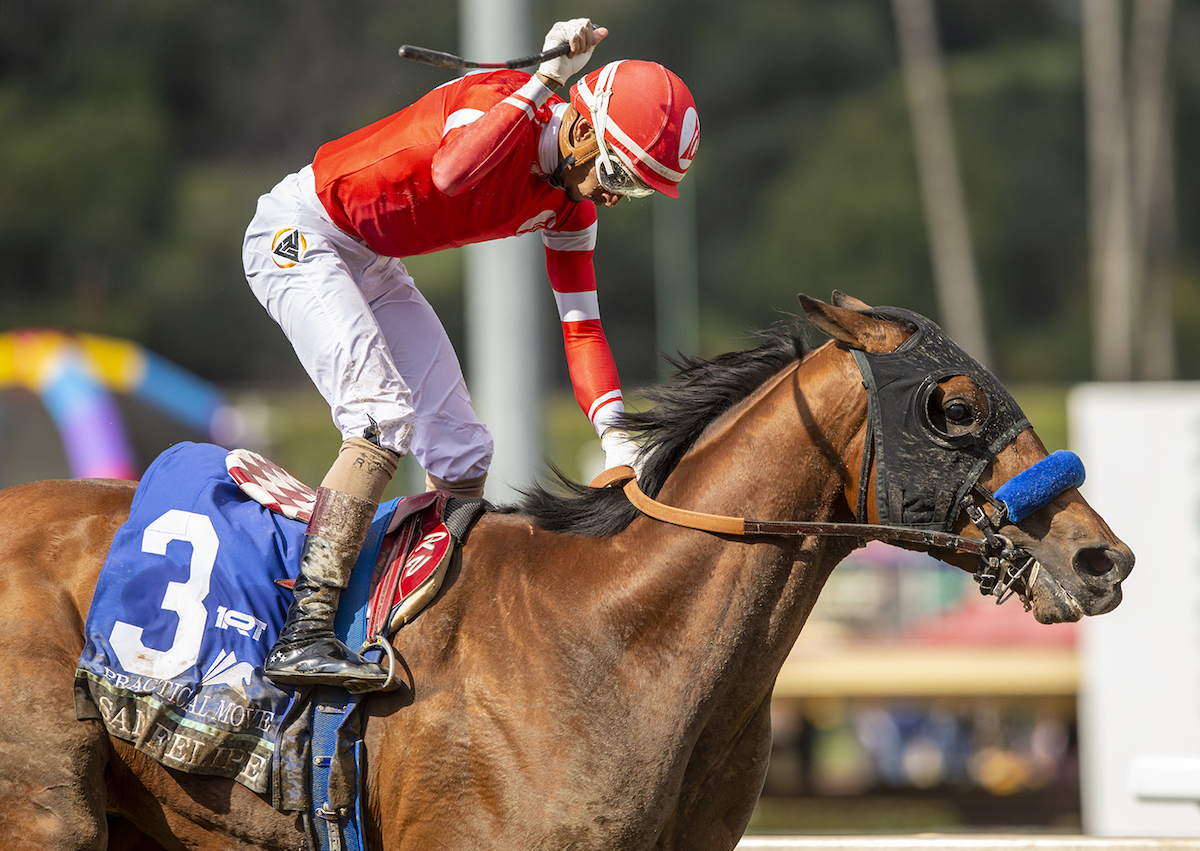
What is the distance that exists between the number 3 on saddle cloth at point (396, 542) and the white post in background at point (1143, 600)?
4407mm

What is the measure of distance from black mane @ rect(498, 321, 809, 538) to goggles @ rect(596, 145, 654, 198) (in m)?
0.45

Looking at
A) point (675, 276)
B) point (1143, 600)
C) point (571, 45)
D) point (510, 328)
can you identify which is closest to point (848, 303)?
point (571, 45)

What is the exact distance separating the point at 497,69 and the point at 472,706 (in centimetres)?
167

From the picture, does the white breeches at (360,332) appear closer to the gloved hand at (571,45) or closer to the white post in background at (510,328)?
the gloved hand at (571,45)

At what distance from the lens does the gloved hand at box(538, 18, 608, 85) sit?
322 cm

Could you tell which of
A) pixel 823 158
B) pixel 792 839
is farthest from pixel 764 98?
pixel 792 839

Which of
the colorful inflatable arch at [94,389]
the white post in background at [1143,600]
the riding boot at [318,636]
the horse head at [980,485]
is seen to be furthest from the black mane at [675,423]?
the colorful inflatable arch at [94,389]

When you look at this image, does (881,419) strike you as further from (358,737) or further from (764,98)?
(764,98)

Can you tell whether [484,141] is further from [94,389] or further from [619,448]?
[94,389]

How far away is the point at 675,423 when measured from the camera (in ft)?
10.5

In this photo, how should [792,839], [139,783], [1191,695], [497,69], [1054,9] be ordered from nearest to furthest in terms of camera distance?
[139,783]
[497,69]
[792,839]
[1191,695]
[1054,9]

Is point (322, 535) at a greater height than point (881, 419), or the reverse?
point (881, 419)

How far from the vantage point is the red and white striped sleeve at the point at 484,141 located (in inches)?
122

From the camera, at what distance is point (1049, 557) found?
112 inches
